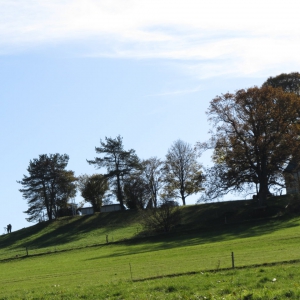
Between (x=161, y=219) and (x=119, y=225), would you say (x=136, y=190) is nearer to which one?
(x=119, y=225)

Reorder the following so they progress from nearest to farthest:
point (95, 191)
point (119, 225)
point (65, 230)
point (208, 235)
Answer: point (208, 235), point (119, 225), point (65, 230), point (95, 191)

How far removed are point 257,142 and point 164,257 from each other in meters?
27.4

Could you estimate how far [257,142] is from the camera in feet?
206

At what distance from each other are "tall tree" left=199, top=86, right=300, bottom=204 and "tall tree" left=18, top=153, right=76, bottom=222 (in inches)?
1184

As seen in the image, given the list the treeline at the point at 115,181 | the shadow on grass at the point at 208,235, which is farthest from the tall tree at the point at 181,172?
the shadow on grass at the point at 208,235

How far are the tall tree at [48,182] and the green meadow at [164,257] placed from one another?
22.6 feet

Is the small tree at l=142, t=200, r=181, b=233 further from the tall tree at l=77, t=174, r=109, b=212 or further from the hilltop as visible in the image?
the tall tree at l=77, t=174, r=109, b=212

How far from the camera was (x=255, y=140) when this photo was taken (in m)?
63.2

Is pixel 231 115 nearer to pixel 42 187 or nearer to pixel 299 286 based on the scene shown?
pixel 42 187

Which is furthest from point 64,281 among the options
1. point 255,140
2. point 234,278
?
point 255,140

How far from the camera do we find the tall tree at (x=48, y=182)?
88.0 metres

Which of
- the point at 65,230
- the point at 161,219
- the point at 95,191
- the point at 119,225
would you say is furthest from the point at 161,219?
the point at 95,191

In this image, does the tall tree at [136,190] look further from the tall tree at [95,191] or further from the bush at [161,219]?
the bush at [161,219]

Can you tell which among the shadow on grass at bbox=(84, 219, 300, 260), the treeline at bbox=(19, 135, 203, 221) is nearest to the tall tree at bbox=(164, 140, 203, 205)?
the treeline at bbox=(19, 135, 203, 221)
